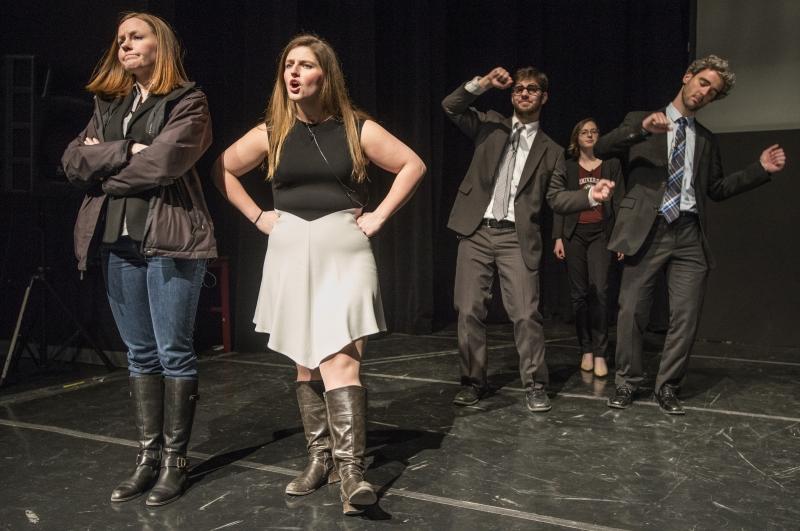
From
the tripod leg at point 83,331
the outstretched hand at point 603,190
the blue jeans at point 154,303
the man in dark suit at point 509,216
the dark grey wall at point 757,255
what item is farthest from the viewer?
the dark grey wall at point 757,255

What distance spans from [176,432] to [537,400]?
5.86 ft

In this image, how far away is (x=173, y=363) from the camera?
8.00ft

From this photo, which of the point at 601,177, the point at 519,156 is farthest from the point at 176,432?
the point at 601,177

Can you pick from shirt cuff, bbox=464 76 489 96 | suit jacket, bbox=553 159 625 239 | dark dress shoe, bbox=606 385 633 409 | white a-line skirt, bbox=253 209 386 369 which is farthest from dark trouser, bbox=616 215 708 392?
→ white a-line skirt, bbox=253 209 386 369

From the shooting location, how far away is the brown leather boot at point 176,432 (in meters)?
2.44

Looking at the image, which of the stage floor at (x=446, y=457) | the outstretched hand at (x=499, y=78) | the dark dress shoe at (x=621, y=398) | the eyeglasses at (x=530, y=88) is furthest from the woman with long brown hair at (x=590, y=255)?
the outstretched hand at (x=499, y=78)

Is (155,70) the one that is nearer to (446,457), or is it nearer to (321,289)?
(321,289)

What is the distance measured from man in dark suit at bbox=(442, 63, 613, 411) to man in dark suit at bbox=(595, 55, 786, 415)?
1.05ft

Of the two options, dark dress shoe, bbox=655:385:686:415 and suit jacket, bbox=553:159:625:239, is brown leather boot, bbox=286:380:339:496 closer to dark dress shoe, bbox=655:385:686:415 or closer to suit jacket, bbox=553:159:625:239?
dark dress shoe, bbox=655:385:686:415

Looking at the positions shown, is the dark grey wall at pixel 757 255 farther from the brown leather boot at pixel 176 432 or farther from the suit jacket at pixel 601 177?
the brown leather boot at pixel 176 432

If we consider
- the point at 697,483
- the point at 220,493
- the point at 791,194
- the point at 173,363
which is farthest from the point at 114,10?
the point at 791,194

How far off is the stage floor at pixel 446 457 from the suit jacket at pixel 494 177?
876 millimetres

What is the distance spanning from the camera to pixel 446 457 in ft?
9.47

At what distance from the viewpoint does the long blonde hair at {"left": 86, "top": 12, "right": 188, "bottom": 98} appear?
2361mm
